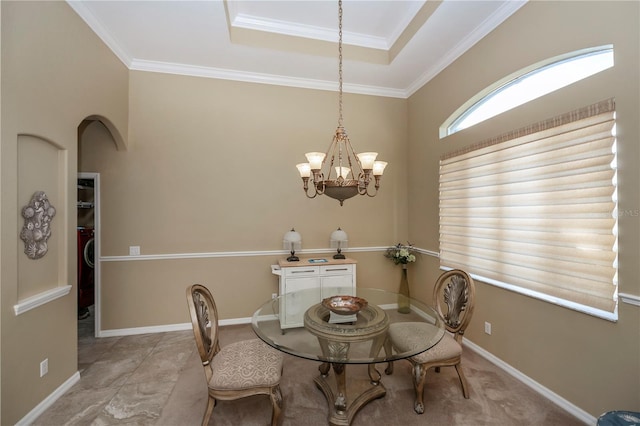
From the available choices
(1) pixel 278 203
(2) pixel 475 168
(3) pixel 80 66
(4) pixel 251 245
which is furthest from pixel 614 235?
(3) pixel 80 66

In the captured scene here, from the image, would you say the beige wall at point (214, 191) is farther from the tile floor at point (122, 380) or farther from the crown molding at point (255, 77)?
the tile floor at point (122, 380)

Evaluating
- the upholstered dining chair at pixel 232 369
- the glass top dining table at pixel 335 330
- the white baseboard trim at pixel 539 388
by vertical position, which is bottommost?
the white baseboard trim at pixel 539 388

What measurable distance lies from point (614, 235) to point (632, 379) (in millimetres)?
907

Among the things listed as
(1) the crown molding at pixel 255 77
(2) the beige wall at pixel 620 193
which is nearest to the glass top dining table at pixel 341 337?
(2) the beige wall at pixel 620 193

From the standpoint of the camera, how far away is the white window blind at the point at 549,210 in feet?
5.65

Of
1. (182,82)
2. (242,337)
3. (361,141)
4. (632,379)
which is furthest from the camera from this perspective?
(361,141)

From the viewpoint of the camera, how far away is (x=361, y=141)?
12.8 feet

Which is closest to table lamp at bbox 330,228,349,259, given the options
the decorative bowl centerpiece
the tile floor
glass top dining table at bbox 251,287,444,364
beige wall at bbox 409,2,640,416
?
glass top dining table at bbox 251,287,444,364

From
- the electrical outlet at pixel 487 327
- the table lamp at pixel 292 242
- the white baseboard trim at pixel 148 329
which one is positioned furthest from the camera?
the table lamp at pixel 292 242

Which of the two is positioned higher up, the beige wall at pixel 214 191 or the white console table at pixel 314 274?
the beige wall at pixel 214 191

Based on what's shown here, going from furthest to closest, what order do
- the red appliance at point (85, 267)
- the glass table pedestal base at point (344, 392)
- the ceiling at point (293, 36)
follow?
Answer: the red appliance at point (85, 267) → the ceiling at point (293, 36) → the glass table pedestal base at point (344, 392)

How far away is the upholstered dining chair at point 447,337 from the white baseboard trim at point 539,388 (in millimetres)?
603

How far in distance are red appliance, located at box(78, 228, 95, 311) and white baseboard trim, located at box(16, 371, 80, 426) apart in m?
1.93

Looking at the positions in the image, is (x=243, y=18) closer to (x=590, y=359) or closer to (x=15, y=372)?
(x=15, y=372)
